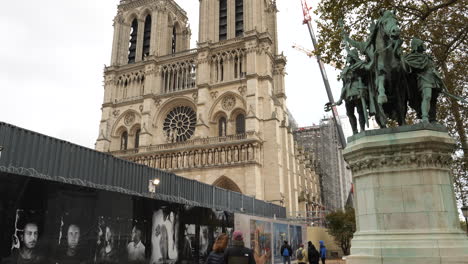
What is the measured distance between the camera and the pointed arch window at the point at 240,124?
3666 centimetres

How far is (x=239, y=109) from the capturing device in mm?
36812

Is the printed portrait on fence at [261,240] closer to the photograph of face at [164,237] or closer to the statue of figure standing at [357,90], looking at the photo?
the photograph of face at [164,237]

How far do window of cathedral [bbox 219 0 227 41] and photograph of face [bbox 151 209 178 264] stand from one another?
102 feet

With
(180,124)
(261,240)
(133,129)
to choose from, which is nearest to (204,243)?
(261,240)

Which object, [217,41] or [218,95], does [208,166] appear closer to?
[218,95]

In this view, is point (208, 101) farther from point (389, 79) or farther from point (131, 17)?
point (389, 79)

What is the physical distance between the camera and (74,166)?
10969 millimetres

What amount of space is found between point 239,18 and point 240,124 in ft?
42.4

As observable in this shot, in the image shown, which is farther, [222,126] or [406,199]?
[222,126]

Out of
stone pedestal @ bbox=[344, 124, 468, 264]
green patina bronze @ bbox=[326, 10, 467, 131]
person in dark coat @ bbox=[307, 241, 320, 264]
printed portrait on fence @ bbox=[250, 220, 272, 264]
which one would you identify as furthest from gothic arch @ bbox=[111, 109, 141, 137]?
stone pedestal @ bbox=[344, 124, 468, 264]

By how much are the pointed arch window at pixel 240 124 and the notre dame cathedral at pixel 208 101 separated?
0.36 feet

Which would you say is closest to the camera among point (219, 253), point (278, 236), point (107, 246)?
point (219, 253)

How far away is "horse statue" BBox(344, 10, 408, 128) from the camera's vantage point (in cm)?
663

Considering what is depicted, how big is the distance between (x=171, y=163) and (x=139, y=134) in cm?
625
